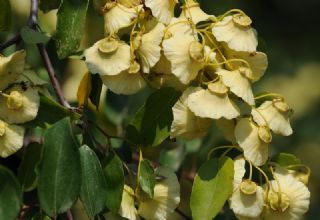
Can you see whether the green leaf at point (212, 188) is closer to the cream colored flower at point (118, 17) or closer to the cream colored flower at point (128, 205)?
the cream colored flower at point (128, 205)

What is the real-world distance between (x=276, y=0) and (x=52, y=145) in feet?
7.80

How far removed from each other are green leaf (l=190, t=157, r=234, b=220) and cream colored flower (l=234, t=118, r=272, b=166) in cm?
3

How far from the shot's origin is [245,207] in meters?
1.08

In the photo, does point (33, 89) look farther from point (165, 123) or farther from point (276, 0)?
point (276, 0)

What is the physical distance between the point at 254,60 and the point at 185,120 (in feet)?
0.38

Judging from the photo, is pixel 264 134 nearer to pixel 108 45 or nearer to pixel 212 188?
pixel 212 188

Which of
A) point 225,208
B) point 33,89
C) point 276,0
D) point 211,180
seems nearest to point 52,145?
point 33,89

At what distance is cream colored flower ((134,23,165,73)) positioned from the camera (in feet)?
3.53

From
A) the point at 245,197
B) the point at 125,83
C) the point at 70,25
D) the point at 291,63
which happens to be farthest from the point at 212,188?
the point at 291,63

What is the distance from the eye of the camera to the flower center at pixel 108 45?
1094mm

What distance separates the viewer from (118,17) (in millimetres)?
1105

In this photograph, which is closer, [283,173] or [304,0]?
[283,173]

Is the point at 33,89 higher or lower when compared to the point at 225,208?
higher

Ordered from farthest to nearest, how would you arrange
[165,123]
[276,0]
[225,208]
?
[276,0], [225,208], [165,123]
